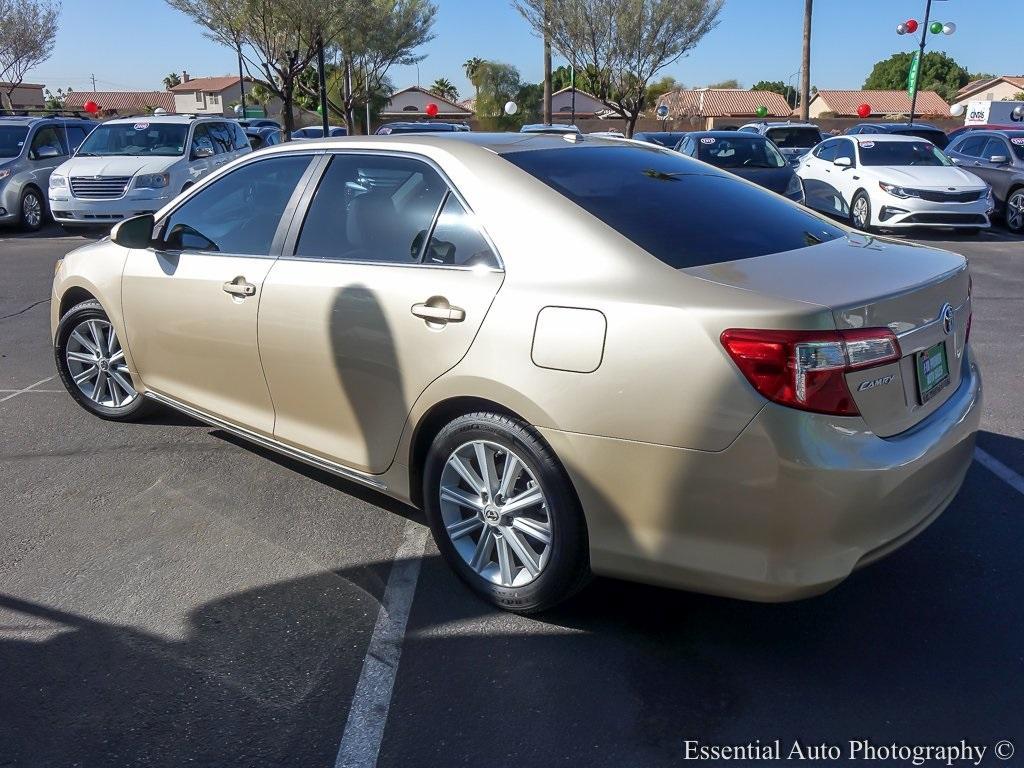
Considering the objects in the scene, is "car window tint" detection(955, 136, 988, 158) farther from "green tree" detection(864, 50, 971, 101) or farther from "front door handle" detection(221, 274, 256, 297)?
"green tree" detection(864, 50, 971, 101)

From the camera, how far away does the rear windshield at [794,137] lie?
2166cm

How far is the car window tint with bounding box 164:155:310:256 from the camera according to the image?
4105 millimetres

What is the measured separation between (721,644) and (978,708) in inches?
31.2

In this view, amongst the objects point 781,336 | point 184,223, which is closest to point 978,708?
point 781,336

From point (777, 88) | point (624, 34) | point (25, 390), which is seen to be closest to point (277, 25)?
point (624, 34)

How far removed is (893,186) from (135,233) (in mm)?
11820

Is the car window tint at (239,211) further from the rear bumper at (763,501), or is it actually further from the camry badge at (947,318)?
the camry badge at (947,318)

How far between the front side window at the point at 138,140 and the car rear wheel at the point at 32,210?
144 cm

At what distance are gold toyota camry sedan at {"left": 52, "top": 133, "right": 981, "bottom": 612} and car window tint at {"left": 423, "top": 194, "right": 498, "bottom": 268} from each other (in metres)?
0.01

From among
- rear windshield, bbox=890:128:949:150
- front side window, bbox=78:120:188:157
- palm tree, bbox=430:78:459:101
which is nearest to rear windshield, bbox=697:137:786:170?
rear windshield, bbox=890:128:949:150

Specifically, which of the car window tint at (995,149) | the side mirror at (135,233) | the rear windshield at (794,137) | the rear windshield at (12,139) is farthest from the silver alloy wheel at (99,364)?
the rear windshield at (794,137)

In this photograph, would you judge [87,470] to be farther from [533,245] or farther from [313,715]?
[533,245]

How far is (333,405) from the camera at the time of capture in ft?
12.2

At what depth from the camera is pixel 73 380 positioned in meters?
5.42
